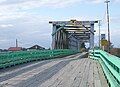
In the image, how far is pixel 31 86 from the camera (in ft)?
42.7

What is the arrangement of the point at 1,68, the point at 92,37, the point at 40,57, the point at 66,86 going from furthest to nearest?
the point at 92,37
the point at 40,57
the point at 1,68
the point at 66,86

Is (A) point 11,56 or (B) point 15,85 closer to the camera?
(B) point 15,85

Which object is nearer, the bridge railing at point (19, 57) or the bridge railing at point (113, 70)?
the bridge railing at point (113, 70)

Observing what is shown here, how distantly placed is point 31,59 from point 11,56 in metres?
7.18

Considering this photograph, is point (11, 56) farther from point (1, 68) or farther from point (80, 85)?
point (80, 85)

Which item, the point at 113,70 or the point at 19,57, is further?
the point at 19,57

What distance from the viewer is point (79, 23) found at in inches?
2426

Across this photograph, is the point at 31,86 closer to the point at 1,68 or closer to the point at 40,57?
the point at 1,68

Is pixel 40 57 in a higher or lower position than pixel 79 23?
lower

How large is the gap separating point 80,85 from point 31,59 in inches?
812

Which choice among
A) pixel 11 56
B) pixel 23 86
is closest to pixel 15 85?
pixel 23 86

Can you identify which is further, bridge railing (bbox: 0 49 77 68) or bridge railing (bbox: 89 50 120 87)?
bridge railing (bbox: 0 49 77 68)

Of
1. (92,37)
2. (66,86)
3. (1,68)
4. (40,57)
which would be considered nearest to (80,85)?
(66,86)

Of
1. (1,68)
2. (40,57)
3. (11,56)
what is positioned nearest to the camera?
(1,68)
